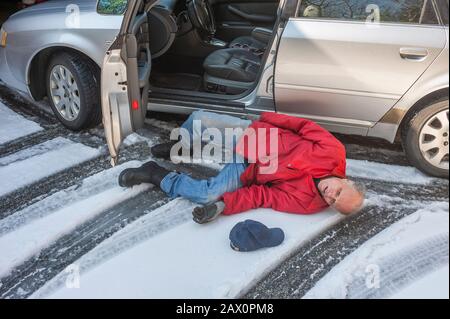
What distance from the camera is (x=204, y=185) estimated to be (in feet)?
9.10

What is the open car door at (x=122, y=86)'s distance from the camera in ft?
8.92

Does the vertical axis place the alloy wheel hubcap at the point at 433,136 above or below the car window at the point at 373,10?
below

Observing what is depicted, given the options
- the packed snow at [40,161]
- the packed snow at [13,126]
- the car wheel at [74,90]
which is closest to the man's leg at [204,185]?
the packed snow at [40,161]

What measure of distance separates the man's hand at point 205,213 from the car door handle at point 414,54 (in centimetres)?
140

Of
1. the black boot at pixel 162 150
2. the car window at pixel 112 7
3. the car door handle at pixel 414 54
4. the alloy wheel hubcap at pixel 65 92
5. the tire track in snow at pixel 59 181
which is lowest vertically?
the tire track in snow at pixel 59 181

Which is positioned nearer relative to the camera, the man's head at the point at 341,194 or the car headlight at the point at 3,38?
the man's head at the point at 341,194

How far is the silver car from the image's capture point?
2.63 metres

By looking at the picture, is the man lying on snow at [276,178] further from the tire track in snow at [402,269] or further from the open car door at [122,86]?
the tire track in snow at [402,269]

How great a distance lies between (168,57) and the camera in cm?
414

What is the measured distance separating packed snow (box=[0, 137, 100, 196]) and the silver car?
0.22 m

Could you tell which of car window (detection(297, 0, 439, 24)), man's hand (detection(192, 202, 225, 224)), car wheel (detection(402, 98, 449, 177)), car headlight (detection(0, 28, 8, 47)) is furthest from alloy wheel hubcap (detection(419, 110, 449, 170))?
car headlight (detection(0, 28, 8, 47))


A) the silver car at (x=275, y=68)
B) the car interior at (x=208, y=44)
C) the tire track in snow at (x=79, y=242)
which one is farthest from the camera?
the car interior at (x=208, y=44)

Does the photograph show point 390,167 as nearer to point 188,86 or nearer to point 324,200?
point 324,200

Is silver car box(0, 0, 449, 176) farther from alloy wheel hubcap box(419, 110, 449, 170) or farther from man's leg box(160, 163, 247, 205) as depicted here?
man's leg box(160, 163, 247, 205)
